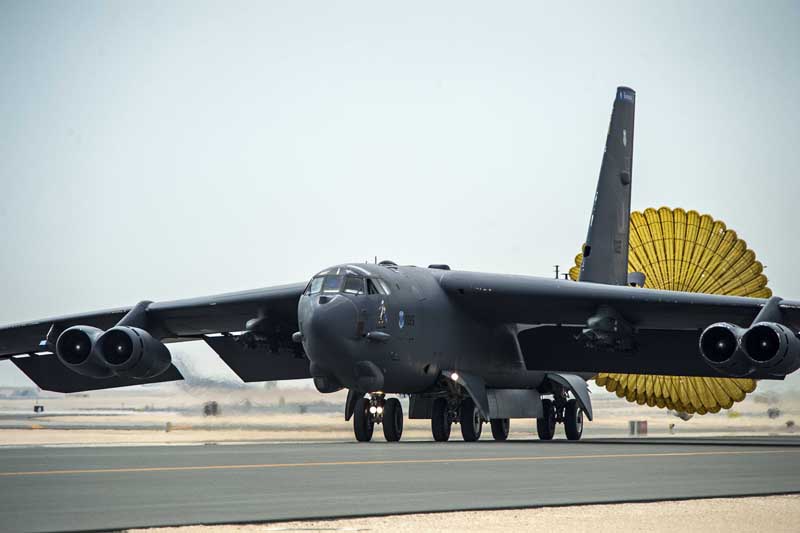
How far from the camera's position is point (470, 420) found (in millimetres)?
26484

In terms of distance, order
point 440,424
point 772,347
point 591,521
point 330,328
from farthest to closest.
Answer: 1. point 440,424
2. point 330,328
3. point 772,347
4. point 591,521

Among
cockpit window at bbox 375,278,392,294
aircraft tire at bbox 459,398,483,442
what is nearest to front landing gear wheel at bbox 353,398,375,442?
aircraft tire at bbox 459,398,483,442

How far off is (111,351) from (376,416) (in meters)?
5.76

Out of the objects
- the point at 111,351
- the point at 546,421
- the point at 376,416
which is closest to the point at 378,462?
the point at 376,416

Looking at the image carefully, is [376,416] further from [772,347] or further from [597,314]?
[772,347]

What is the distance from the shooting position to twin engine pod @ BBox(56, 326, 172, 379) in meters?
25.7

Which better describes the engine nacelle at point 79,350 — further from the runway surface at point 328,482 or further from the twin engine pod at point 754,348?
the twin engine pod at point 754,348

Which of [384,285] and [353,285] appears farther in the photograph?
[384,285]

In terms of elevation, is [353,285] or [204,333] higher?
[353,285]

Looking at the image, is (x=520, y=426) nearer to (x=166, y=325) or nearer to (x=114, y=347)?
(x=166, y=325)

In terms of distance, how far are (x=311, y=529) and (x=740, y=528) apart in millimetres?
3279

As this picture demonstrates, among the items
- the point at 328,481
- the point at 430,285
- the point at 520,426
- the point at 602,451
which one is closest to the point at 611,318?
the point at 430,285

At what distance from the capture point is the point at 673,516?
33.3 feet

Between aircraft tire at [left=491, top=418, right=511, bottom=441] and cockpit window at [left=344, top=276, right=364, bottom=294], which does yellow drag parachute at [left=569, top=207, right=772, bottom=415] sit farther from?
cockpit window at [left=344, top=276, right=364, bottom=294]
